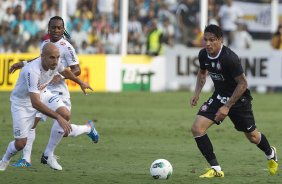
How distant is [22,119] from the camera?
1169 centimetres

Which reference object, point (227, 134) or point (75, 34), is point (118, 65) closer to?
Answer: point (75, 34)

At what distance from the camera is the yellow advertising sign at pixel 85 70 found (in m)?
26.9

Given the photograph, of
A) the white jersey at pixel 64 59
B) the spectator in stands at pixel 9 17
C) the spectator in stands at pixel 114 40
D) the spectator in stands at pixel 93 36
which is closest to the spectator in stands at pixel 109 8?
the spectator in stands at pixel 114 40

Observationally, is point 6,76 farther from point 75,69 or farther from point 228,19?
point 75,69

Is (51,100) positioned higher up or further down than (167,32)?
higher up

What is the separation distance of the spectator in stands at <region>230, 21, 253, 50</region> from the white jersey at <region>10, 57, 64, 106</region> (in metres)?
20.6

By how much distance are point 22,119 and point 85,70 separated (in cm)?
1641

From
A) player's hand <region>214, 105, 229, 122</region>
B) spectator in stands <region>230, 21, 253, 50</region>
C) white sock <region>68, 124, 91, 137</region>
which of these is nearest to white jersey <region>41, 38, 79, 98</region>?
white sock <region>68, 124, 91, 137</region>

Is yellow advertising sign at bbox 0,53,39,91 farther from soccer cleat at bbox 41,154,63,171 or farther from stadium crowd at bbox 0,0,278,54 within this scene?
soccer cleat at bbox 41,154,63,171

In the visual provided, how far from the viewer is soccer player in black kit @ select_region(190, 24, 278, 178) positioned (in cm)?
1127

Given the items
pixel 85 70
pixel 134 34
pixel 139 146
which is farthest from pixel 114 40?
pixel 139 146

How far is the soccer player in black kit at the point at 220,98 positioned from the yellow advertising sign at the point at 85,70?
15810mm

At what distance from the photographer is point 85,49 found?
98.5 feet

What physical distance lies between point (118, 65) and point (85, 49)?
64.6 inches
